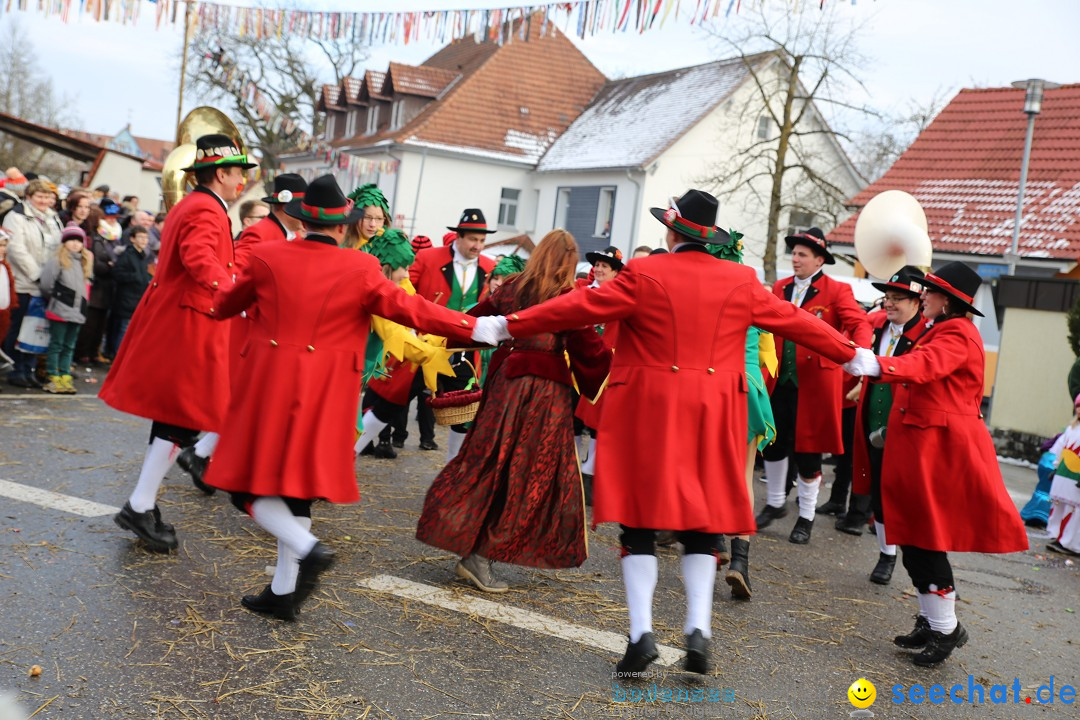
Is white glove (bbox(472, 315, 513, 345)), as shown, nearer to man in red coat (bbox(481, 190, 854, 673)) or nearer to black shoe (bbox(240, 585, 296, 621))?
man in red coat (bbox(481, 190, 854, 673))

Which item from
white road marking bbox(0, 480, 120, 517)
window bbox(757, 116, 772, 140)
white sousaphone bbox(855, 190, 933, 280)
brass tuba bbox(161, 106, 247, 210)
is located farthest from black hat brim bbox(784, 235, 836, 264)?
window bbox(757, 116, 772, 140)

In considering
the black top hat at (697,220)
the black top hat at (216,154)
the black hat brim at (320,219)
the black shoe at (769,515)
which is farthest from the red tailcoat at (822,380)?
the black top hat at (216,154)

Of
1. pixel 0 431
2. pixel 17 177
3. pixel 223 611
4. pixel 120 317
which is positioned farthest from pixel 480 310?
pixel 17 177

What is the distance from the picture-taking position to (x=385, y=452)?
358 inches

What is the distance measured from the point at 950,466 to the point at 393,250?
154 inches

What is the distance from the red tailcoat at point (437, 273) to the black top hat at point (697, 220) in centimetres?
384

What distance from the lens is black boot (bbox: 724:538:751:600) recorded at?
5.84m

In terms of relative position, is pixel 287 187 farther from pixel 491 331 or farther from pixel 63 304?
pixel 63 304

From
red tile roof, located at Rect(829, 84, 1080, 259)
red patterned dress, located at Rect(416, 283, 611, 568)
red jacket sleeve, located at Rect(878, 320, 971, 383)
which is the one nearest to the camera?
red jacket sleeve, located at Rect(878, 320, 971, 383)

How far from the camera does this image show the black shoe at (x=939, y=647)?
5.12 metres

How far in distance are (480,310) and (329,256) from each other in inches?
48.4

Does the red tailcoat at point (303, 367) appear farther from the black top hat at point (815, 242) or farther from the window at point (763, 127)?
the window at point (763, 127)

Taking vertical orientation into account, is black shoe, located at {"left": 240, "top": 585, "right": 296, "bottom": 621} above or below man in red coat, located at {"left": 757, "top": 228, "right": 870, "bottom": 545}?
below

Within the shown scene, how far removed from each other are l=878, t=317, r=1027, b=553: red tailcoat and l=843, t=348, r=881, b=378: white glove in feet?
0.95
